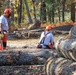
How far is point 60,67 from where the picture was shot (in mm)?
7492

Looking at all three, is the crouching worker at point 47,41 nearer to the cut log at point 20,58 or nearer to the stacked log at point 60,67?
the cut log at point 20,58

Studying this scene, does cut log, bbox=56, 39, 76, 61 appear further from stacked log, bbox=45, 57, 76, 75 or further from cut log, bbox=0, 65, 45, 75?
cut log, bbox=0, 65, 45, 75

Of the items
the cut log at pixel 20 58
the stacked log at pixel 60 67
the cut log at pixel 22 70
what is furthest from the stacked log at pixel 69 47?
the cut log at pixel 20 58

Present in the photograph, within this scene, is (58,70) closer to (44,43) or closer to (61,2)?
(44,43)

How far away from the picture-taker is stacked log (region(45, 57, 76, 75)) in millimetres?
7066

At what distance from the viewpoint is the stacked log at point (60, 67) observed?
7066 millimetres

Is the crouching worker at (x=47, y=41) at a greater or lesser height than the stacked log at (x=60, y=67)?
lesser

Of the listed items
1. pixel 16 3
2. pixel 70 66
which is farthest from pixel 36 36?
pixel 16 3

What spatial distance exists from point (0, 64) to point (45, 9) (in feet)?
128

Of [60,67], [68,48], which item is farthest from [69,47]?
[60,67]

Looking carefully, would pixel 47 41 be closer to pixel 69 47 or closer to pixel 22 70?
pixel 22 70

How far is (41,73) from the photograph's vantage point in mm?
9422

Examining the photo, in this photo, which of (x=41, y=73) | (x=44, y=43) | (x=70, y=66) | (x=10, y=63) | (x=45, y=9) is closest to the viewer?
(x=70, y=66)

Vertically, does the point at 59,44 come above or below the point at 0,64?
above
